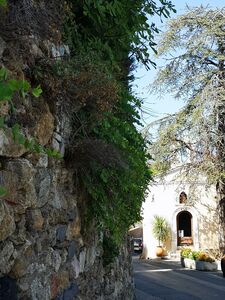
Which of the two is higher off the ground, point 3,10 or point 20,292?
point 3,10

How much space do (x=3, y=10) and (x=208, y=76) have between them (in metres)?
18.0

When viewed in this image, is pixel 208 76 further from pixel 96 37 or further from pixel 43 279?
pixel 43 279

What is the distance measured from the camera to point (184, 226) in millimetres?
26750

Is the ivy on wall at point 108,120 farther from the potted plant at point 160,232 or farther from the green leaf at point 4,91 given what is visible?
the potted plant at point 160,232

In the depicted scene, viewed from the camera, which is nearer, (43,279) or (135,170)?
(43,279)

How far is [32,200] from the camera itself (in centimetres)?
281

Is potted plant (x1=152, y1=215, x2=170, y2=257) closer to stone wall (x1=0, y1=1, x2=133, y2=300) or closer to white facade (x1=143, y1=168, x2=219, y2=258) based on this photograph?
white facade (x1=143, y1=168, x2=219, y2=258)

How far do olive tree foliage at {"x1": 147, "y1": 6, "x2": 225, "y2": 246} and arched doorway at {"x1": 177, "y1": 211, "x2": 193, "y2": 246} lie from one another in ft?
15.6

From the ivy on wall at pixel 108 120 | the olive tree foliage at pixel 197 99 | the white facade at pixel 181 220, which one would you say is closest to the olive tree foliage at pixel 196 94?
the olive tree foliage at pixel 197 99

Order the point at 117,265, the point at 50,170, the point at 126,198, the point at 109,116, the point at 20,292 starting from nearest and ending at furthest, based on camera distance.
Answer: the point at 20,292
the point at 50,170
the point at 109,116
the point at 126,198
the point at 117,265

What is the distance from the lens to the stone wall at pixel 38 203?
8.38 feet

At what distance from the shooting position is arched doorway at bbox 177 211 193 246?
25938mm

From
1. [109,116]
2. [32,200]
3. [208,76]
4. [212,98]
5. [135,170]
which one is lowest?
[32,200]

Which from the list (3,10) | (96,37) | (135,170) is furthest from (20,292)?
(96,37)
